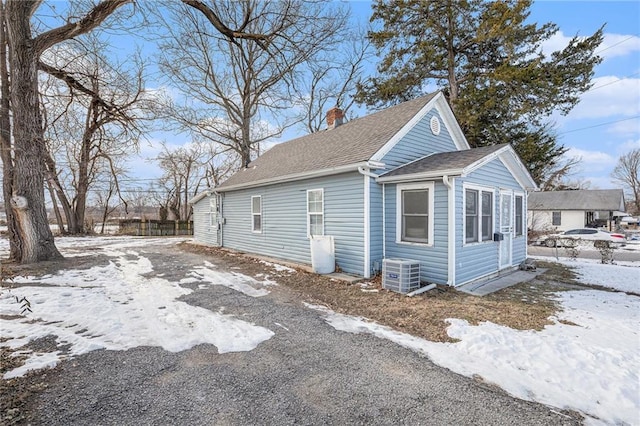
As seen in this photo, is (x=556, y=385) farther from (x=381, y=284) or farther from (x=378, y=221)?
(x=378, y=221)

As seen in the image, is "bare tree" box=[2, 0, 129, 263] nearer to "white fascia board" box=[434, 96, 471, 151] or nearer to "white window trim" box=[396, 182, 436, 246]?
"white window trim" box=[396, 182, 436, 246]

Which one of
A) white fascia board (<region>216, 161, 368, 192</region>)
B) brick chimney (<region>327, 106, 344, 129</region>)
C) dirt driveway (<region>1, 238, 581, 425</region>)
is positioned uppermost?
brick chimney (<region>327, 106, 344, 129</region>)

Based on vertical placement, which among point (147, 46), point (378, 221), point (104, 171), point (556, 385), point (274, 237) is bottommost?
point (556, 385)

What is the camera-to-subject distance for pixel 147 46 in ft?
31.0

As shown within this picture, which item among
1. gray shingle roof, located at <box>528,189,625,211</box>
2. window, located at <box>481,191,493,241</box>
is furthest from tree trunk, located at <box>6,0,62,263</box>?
gray shingle roof, located at <box>528,189,625,211</box>

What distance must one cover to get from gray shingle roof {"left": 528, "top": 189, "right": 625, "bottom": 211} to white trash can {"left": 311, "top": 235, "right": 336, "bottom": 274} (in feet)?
92.2

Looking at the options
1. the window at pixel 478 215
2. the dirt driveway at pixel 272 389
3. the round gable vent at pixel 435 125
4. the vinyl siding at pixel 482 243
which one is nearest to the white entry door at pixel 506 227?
the vinyl siding at pixel 482 243

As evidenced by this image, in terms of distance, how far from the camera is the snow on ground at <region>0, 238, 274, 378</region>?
3.71 metres

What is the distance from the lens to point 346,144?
9.01m

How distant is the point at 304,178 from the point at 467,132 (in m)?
10.5

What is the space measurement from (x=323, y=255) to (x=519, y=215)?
6445 millimetres

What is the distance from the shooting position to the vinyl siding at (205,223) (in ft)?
47.2

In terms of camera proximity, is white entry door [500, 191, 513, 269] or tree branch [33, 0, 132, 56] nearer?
tree branch [33, 0, 132, 56]

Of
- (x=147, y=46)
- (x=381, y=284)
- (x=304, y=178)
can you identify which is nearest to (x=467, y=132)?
(x=304, y=178)
